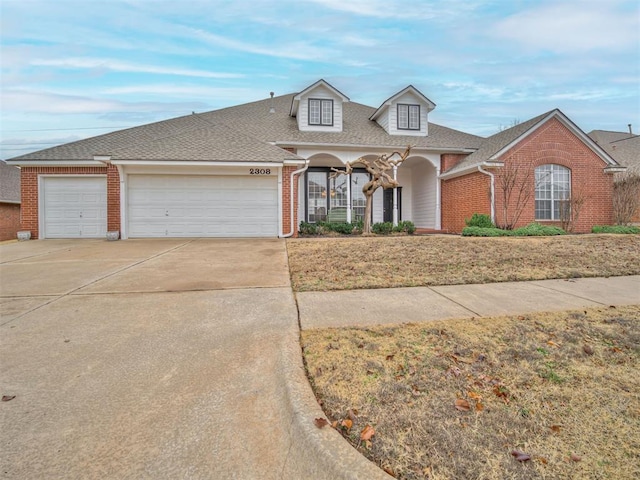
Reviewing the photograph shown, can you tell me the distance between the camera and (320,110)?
15.3 m

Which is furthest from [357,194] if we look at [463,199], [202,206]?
[202,206]

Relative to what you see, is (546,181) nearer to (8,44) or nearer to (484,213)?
(484,213)

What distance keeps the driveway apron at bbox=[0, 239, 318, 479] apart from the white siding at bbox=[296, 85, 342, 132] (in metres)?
11.5

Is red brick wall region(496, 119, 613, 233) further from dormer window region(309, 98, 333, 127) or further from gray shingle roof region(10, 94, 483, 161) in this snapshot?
dormer window region(309, 98, 333, 127)

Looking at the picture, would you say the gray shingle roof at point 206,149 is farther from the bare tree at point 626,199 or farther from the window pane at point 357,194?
the bare tree at point 626,199

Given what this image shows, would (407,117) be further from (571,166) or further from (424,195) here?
(571,166)

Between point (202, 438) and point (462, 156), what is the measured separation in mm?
16402

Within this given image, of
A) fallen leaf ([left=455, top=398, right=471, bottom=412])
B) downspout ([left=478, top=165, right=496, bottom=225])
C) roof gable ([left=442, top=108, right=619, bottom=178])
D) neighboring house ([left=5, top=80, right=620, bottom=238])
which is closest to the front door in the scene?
neighboring house ([left=5, top=80, right=620, bottom=238])

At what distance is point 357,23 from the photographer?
38.9ft

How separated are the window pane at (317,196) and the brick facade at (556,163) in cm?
→ 637

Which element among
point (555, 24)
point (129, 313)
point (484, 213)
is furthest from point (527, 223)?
point (129, 313)

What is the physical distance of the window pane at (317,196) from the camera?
51.5 ft

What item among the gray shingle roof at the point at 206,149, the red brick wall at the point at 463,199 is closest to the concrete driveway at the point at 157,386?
the gray shingle roof at the point at 206,149

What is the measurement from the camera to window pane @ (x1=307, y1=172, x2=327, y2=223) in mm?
15685
